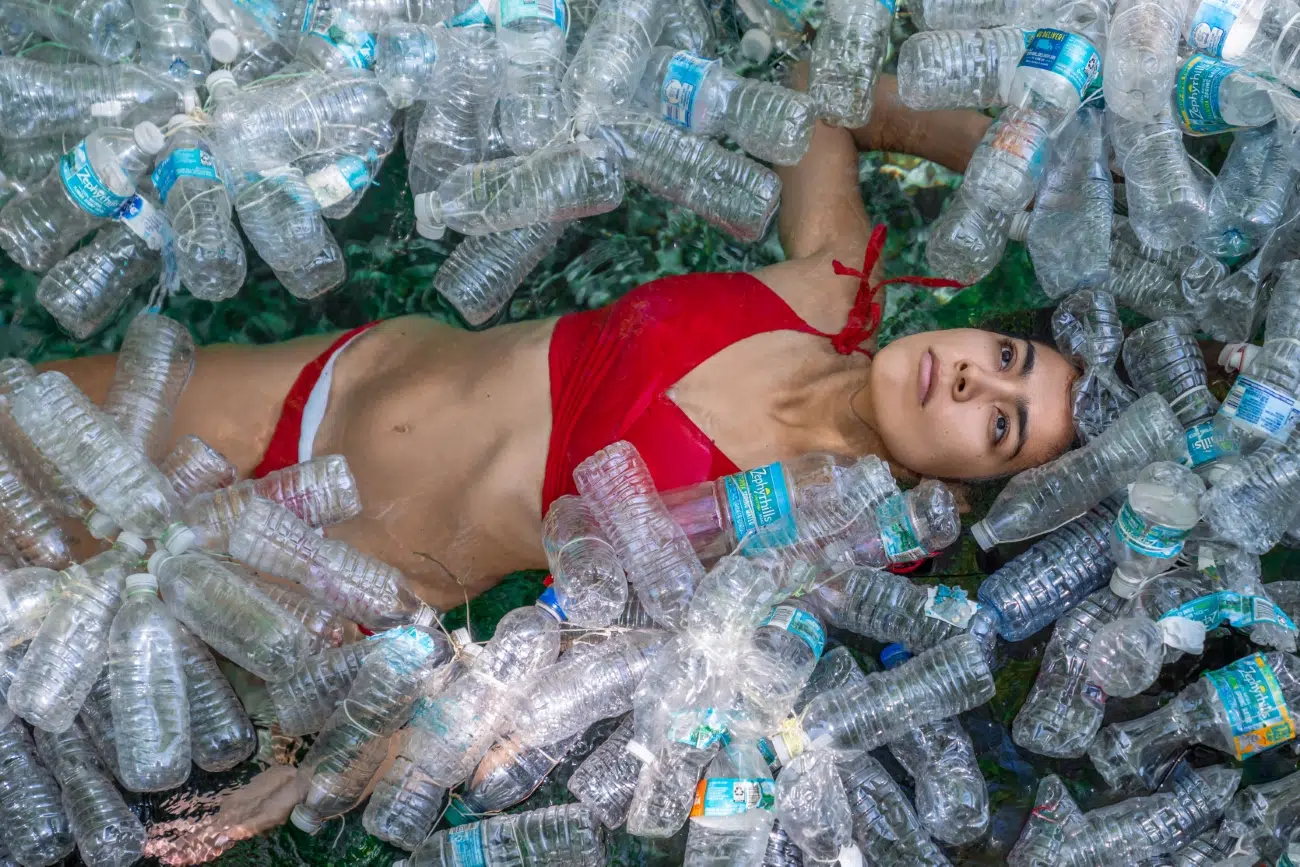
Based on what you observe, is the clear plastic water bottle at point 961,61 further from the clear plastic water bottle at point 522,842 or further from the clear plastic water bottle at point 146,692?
the clear plastic water bottle at point 146,692

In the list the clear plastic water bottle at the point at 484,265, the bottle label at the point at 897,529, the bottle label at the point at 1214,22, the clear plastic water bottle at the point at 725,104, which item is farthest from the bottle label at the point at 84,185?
the bottle label at the point at 1214,22

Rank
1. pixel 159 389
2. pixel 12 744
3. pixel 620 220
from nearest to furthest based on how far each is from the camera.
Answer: pixel 12 744 → pixel 159 389 → pixel 620 220

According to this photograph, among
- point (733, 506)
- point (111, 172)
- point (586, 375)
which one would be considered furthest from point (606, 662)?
point (111, 172)

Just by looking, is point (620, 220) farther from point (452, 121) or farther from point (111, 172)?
point (111, 172)

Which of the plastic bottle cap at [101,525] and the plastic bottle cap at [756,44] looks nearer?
the plastic bottle cap at [101,525]

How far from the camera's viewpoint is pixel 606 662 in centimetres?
263

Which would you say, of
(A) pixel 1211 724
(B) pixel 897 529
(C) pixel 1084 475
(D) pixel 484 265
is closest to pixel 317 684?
(D) pixel 484 265

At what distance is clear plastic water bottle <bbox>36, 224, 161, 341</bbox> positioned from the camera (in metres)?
2.90

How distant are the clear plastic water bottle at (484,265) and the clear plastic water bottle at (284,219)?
375 millimetres

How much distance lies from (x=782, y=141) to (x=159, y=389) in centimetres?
180

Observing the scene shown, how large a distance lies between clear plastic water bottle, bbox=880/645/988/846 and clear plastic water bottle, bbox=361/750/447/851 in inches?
46.2

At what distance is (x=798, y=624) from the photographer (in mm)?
2576

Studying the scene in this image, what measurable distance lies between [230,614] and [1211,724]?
2349 mm

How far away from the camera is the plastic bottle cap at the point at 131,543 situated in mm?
2475
